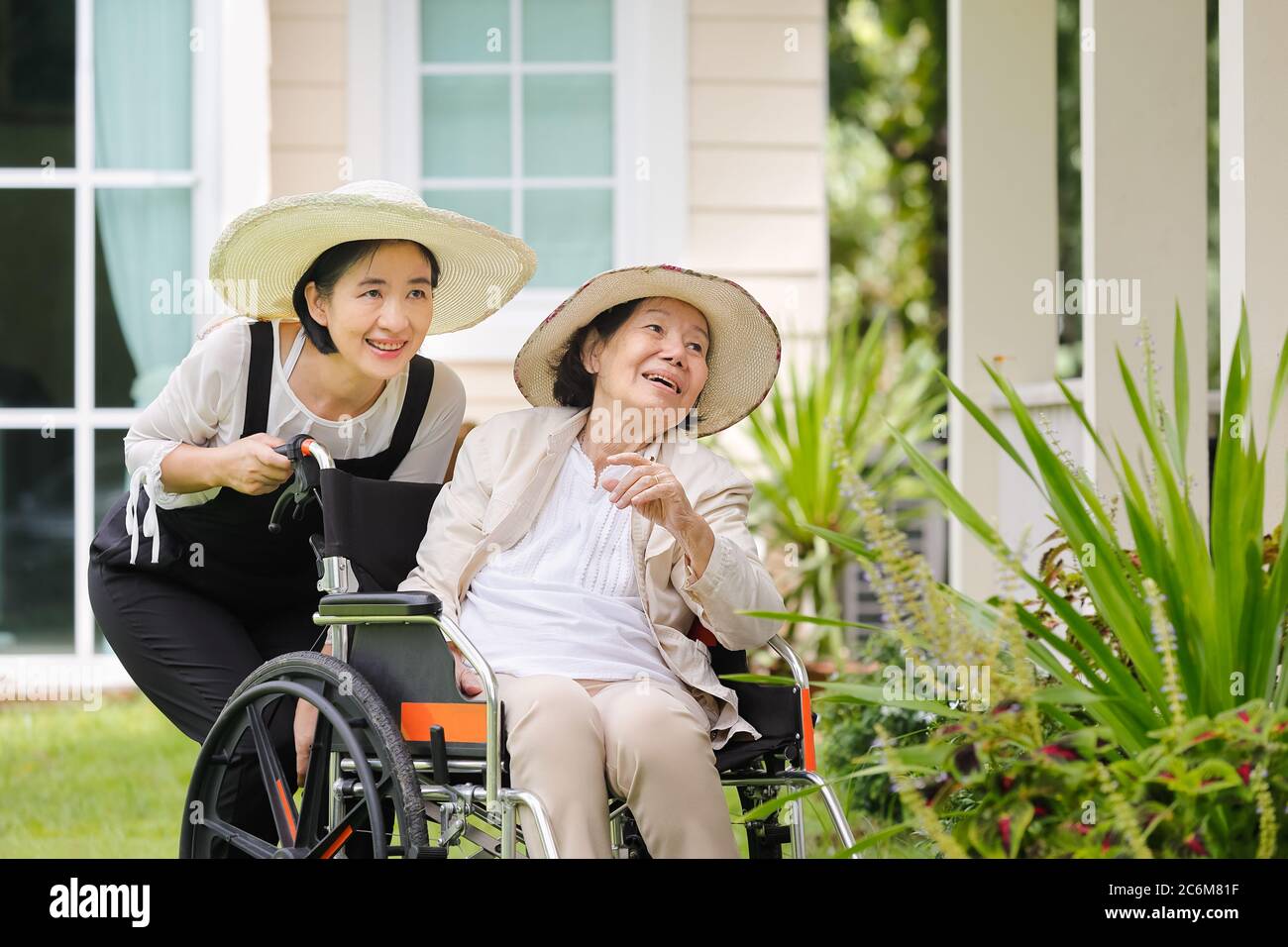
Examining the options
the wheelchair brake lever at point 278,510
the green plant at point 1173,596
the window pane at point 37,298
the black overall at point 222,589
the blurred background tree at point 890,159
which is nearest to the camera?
the green plant at point 1173,596

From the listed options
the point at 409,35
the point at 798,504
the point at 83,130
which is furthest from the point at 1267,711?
the point at 83,130

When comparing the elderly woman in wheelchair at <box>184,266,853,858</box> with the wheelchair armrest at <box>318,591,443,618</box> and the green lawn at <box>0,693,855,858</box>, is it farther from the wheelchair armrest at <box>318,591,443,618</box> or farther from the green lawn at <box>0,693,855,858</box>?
the green lawn at <box>0,693,855,858</box>

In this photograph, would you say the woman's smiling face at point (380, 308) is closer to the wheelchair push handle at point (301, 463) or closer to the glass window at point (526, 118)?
the wheelchair push handle at point (301, 463)

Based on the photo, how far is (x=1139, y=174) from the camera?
11.9 feet

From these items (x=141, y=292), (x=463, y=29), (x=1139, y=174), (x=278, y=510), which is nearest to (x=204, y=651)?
(x=278, y=510)

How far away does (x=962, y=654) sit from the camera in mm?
1959

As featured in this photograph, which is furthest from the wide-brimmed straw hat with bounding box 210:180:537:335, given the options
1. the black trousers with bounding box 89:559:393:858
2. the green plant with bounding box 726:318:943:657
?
the green plant with bounding box 726:318:943:657

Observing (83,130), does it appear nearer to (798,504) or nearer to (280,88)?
(280,88)

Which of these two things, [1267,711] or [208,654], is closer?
[1267,711]

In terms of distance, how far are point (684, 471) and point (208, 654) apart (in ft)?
3.21

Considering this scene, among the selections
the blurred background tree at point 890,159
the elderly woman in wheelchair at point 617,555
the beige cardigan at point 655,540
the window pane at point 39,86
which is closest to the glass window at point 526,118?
the window pane at point 39,86

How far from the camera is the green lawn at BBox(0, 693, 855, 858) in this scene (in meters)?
3.88

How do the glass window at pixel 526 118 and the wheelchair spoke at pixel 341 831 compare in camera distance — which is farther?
the glass window at pixel 526 118

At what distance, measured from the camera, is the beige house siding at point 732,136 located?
569 cm
